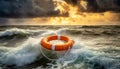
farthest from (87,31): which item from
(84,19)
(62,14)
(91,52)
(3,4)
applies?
(3,4)

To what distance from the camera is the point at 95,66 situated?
847 cm

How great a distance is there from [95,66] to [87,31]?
10.8ft

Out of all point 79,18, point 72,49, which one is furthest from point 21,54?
point 79,18

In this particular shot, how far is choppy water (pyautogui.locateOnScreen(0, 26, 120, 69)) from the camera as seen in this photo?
8586 millimetres

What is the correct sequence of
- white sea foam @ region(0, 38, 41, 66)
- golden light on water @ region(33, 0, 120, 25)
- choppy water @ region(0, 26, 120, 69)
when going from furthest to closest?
golden light on water @ region(33, 0, 120, 25)
white sea foam @ region(0, 38, 41, 66)
choppy water @ region(0, 26, 120, 69)

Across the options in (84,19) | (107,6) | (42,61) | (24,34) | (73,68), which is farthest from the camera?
(107,6)

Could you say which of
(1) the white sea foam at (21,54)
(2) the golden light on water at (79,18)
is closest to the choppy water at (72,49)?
(1) the white sea foam at (21,54)

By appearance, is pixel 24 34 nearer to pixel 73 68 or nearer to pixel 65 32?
pixel 65 32

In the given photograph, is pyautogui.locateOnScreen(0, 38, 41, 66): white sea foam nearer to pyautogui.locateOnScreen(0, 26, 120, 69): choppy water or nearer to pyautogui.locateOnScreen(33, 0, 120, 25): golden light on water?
pyautogui.locateOnScreen(0, 26, 120, 69): choppy water

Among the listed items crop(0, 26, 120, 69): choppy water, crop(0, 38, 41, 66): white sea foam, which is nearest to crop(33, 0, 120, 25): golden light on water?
crop(0, 26, 120, 69): choppy water

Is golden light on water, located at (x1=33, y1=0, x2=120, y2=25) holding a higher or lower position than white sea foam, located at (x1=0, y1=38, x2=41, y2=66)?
higher

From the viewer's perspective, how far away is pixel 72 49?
9.32 meters

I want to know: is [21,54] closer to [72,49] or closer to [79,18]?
[72,49]

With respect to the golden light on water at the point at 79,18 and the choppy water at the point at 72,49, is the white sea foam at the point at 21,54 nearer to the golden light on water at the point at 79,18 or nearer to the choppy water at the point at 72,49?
the choppy water at the point at 72,49
